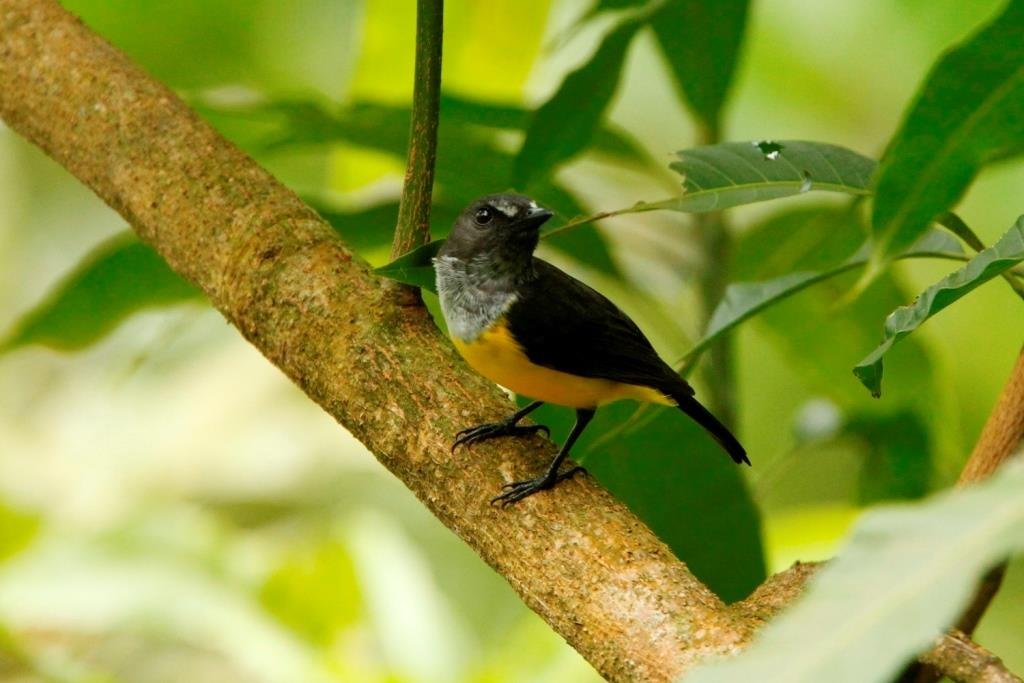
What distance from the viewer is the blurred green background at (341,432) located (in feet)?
7.38

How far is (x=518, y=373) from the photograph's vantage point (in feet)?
6.13

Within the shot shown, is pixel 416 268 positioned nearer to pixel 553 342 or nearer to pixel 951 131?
pixel 553 342

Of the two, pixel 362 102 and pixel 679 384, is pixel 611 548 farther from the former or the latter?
pixel 362 102

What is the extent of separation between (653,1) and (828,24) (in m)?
2.86

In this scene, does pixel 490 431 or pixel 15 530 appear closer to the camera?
pixel 490 431

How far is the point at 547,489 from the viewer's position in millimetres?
1405

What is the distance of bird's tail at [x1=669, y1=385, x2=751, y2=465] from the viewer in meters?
1.92

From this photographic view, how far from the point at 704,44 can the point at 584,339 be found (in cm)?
60

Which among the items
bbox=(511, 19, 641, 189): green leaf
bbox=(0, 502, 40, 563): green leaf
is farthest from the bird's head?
bbox=(0, 502, 40, 563): green leaf

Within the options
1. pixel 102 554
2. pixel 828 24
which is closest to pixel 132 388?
pixel 102 554

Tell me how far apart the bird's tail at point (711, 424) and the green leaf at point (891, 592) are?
1310mm

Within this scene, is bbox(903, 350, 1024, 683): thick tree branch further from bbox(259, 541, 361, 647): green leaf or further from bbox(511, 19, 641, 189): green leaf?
bbox(259, 541, 361, 647): green leaf

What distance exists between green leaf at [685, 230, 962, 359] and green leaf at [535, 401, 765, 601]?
317 millimetres

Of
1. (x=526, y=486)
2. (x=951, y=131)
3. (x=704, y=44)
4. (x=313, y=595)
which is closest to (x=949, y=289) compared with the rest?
(x=951, y=131)
